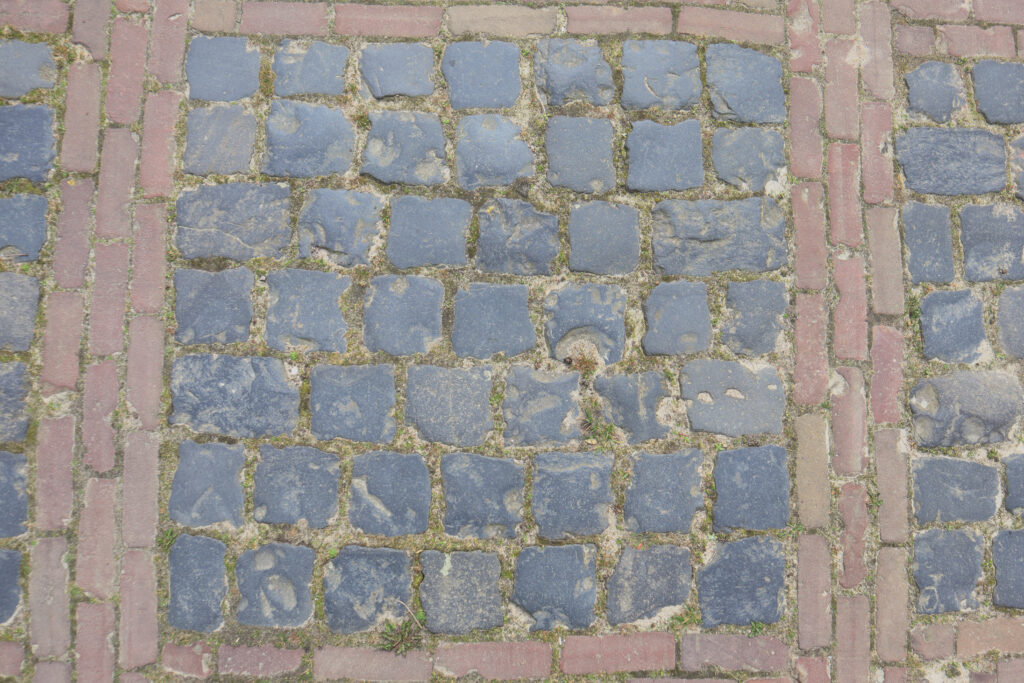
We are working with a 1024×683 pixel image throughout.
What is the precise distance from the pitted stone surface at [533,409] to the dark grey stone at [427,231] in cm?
50

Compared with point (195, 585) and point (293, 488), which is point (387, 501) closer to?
point (293, 488)

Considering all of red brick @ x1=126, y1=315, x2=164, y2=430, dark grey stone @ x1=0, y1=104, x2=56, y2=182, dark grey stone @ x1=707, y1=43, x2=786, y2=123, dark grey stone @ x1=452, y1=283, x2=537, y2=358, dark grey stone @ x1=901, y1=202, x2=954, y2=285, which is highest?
dark grey stone @ x1=707, y1=43, x2=786, y2=123

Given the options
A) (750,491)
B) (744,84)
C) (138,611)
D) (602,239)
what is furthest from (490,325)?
(138,611)

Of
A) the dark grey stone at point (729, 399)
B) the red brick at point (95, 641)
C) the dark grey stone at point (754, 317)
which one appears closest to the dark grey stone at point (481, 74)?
the dark grey stone at point (754, 317)

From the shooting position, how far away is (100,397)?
240 centimetres

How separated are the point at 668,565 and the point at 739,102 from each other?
1811 millimetres

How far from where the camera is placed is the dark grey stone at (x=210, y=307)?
2439 mm

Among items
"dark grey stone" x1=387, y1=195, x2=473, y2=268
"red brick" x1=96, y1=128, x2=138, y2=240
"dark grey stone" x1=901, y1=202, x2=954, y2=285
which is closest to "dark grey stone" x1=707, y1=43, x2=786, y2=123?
"dark grey stone" x1=901, y1=202, x2=954, y2=285

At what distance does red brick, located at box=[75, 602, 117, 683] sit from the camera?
7.68ft

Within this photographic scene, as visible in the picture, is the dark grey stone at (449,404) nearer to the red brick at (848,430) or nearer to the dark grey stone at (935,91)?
the red brick at (848,430)

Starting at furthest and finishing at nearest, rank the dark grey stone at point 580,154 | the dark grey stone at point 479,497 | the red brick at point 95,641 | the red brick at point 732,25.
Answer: the red brick at point 732,25, the dark grey stone at point 580,154, the dark grey stone at point 479,497, the red brick at point 95,641

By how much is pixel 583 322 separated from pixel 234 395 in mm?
1320

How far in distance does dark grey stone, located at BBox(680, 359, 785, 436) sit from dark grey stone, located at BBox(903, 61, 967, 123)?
1303 mm

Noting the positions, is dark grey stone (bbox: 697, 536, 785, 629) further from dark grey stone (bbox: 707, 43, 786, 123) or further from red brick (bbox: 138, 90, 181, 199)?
red brick (bbox: 138, 90, 181, 199)
